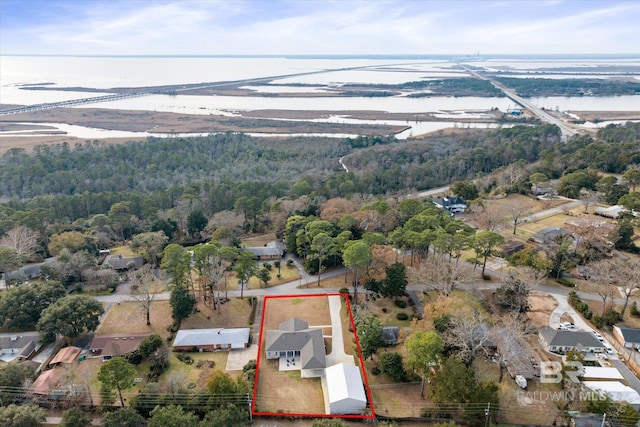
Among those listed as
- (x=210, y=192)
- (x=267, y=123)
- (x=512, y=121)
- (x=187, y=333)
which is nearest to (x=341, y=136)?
(x=267, y=123)

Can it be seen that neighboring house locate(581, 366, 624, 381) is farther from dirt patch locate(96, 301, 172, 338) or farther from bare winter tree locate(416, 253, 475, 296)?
dirt patch locate(96, 301, 172, 338)

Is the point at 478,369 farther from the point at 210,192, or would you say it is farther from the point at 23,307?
the point at 210,192

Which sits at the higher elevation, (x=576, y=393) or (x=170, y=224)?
(x=170, y=224)

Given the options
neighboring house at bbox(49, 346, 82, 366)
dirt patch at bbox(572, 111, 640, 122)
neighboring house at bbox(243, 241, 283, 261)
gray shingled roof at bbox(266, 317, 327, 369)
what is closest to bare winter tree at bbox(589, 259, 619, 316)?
gray shingled roof at bbox(266, 317, 327, 369)

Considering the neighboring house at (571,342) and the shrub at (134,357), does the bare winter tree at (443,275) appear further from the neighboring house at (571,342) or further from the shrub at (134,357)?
the shrub at (134,357)

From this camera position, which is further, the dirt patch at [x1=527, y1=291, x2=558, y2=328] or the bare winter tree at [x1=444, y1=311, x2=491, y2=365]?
the dirt patch at [x1=527, y1=291, x2=558, y2=328]

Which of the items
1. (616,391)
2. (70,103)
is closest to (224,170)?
(616,391)
